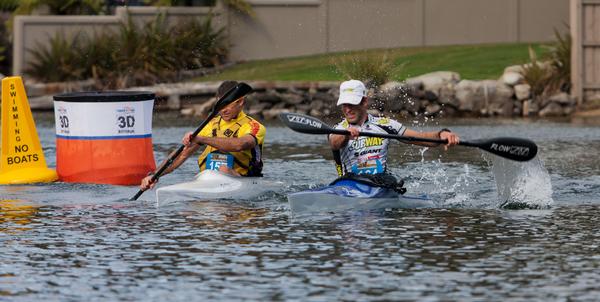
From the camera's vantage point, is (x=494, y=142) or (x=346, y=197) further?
(x=494, y=142)

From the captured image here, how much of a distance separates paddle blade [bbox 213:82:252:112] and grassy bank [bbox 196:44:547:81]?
47.9ft

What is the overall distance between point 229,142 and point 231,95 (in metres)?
0.47

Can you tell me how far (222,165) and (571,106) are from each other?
48.8ft

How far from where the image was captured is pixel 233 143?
49.1ft

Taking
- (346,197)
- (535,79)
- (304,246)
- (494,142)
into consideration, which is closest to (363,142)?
(346,197)

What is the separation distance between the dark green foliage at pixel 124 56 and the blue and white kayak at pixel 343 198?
772 inches

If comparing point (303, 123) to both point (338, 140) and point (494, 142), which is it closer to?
point (338, 140)

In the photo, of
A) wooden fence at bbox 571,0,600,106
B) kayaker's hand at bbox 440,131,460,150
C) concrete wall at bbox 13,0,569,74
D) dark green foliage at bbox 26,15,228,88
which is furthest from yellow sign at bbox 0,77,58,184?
concrete wall at bbox 13,0,569,74

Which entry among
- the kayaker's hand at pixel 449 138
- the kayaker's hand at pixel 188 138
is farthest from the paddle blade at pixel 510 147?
the kayaker's hand at pixel 188 138

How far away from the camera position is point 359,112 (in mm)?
14047

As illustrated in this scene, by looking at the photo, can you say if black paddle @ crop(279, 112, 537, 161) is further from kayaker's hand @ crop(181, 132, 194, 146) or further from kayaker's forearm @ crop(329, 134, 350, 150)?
kayaker's hand @ crop(181, 132, 194, 146)

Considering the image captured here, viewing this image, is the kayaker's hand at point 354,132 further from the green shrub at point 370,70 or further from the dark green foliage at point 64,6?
the dark green foliage at point 64,6

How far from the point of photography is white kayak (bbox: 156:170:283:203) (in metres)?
14.6

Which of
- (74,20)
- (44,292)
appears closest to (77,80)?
(74,20)
